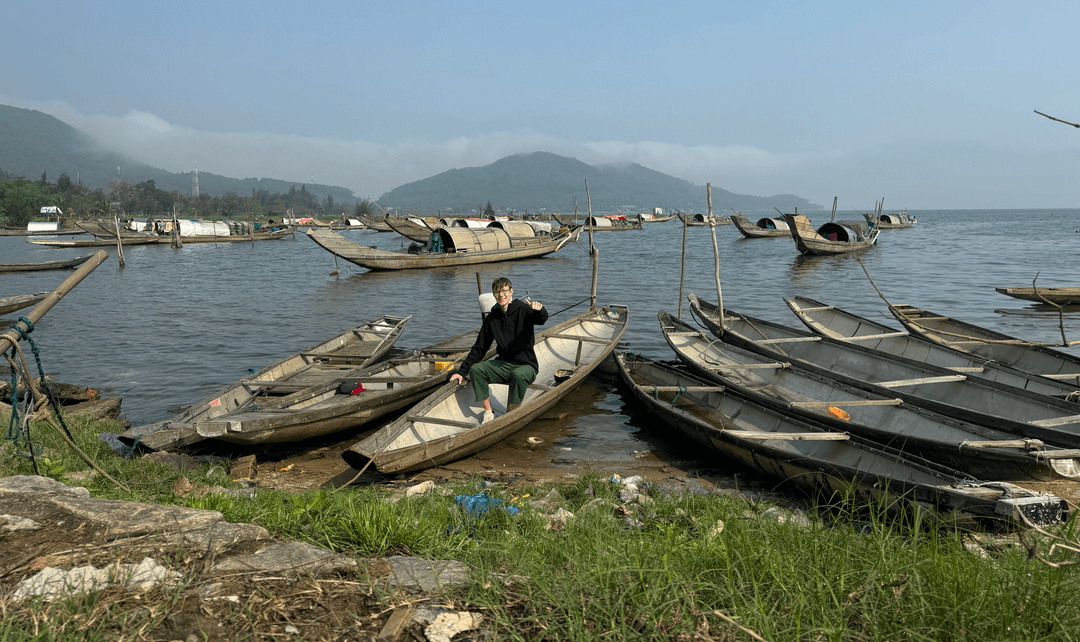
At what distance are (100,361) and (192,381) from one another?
12.1ft

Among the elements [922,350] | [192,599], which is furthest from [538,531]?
[922,350]

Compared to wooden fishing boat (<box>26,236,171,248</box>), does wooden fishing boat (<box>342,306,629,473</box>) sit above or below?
below

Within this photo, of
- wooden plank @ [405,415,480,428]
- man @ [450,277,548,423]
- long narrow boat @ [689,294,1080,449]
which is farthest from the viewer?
man @ [450,277,548,423]

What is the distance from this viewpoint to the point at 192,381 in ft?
40.5

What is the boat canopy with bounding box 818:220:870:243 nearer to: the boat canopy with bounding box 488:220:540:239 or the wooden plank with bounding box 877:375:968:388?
the boat canopy with bounding box 488:220:540:239

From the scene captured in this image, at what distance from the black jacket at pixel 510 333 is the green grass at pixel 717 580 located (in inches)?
150

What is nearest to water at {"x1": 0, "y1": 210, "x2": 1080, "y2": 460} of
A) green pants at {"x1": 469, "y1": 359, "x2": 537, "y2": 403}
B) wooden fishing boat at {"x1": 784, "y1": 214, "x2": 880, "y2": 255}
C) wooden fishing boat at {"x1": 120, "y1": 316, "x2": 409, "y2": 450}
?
wooden fishing boat at {"x1": 784, "y1": 214, "x2": 880, "y2": 255}

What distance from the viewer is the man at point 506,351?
802cm

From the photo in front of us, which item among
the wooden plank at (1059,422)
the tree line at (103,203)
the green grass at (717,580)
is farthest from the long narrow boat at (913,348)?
the tree line at (103,203)

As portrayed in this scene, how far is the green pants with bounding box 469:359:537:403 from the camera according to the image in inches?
322

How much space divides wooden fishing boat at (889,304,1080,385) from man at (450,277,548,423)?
8.05m

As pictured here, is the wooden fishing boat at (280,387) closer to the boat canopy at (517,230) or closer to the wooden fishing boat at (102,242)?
the boat canopy at (517,230)

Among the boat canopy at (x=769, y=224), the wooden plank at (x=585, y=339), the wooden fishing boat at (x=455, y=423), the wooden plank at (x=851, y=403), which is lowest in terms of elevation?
the wooden fishing boat at (x=455, y=423)

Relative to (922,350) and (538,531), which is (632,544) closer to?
(538,531)
